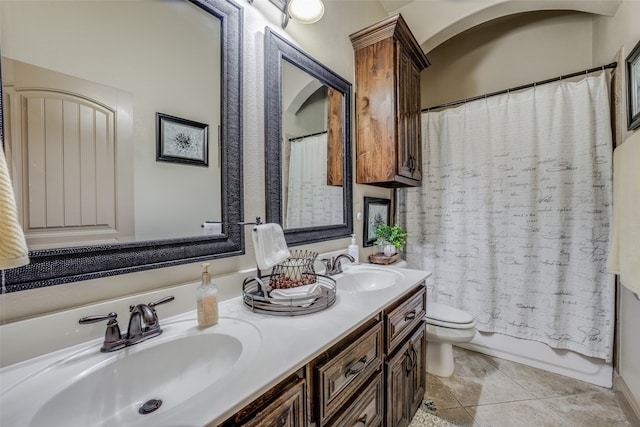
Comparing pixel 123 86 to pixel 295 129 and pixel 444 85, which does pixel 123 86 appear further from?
pixel 444 85

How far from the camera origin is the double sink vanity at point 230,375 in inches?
20.0

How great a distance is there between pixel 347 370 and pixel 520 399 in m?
1.58

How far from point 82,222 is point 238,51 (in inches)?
33.2

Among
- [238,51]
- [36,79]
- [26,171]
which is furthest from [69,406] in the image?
[238,51]

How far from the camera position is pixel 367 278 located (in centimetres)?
156

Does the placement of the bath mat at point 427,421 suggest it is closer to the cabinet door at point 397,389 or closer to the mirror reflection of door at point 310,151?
the cabinet door at point 397,389

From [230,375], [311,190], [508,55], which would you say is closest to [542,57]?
[508,55]

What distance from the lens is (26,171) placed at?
65cm

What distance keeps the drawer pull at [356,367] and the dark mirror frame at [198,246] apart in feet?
1.95

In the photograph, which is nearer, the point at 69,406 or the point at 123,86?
the point at 69,406

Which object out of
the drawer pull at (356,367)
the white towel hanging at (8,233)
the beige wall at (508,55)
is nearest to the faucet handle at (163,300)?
the white towel hanging at (8,233)

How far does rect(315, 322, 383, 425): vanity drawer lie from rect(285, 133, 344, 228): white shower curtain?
0.65 m

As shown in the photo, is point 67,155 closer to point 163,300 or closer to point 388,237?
point 163,300

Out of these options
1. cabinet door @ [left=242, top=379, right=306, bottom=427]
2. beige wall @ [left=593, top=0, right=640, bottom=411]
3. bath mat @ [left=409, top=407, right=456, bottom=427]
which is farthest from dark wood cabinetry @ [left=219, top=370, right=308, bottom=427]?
beige wall @ [left=593, top=0, right=640, bottom=411]
